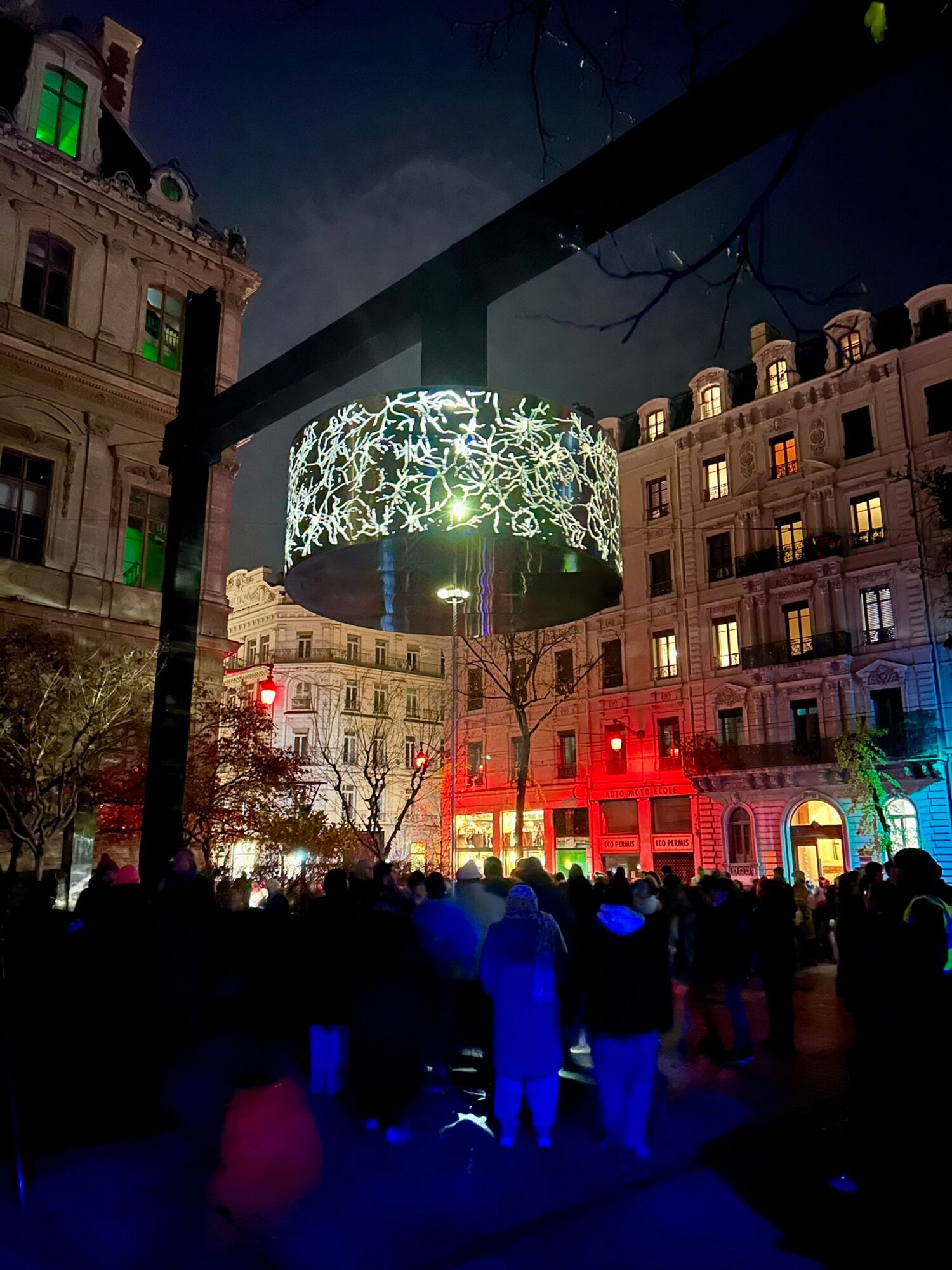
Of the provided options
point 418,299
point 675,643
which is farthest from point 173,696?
point 675,643

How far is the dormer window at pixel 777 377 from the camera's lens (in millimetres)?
34844

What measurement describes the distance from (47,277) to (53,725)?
11766 millimetres

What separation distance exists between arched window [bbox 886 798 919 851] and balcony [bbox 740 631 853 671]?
5100mm

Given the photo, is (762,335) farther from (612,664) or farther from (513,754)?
(513,754)

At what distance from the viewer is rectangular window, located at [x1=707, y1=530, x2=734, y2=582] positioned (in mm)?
35281

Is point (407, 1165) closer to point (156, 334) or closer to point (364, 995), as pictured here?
point (364, 995)

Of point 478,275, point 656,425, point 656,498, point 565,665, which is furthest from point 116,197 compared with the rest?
point 565,665

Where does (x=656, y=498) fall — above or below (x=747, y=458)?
below

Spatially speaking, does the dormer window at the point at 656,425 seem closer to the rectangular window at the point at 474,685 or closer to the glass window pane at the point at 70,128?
the rectangular window at the point at 474,685

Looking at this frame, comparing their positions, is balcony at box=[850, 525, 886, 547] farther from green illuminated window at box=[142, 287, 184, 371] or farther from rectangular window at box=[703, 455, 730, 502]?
green illuminated window at box=[142, 287, 184, 371]

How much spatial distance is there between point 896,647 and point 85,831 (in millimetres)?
25215

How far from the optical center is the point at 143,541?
21922 mm

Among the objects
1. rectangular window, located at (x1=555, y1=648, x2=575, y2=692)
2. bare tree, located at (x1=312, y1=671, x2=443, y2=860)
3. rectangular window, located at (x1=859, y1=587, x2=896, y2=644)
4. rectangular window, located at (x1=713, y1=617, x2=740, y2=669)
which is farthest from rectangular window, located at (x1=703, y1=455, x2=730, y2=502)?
bare tree, located at (x1=312, y1=671, x2=443, y2=860)

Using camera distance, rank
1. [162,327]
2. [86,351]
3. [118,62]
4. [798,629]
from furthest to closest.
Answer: [798,629] < [118,62] < [162,327] < [86,351]
